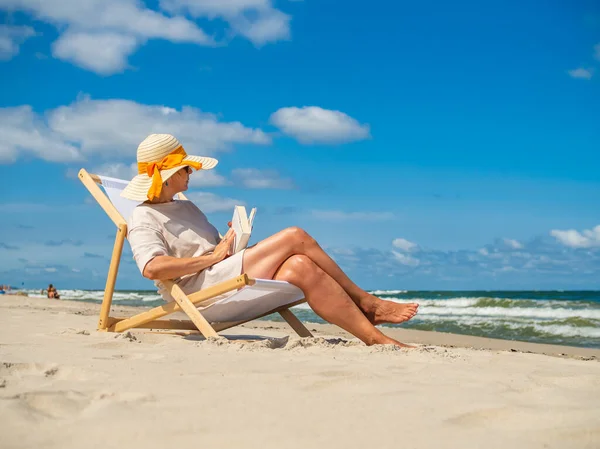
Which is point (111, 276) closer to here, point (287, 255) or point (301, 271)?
point (287, 255)

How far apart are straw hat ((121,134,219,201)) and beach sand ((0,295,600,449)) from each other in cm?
123

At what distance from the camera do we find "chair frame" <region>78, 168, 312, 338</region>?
4176 mm

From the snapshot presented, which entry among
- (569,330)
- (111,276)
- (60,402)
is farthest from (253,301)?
(569,330)

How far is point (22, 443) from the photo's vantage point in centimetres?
183

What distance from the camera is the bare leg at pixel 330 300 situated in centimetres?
407

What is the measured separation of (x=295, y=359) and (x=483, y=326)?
7912 mm

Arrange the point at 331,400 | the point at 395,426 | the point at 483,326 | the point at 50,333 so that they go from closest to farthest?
the point at 395,426, the point at 331,400, the point at 50,333, the point at 483,326

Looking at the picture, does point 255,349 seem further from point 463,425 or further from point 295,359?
point 463,425

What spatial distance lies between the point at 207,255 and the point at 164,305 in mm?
474

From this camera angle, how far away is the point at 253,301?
14.4 ft

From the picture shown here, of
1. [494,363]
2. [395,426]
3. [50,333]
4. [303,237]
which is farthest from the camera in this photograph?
[50,333]

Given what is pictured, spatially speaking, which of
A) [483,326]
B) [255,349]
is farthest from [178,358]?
[483,326]

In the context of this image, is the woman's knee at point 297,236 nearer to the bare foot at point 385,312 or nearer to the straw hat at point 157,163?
the bare foot at point 385,312

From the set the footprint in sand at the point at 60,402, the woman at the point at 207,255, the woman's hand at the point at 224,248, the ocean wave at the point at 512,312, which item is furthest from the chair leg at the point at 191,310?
Answer: the ocean wave at the point at 512,312
